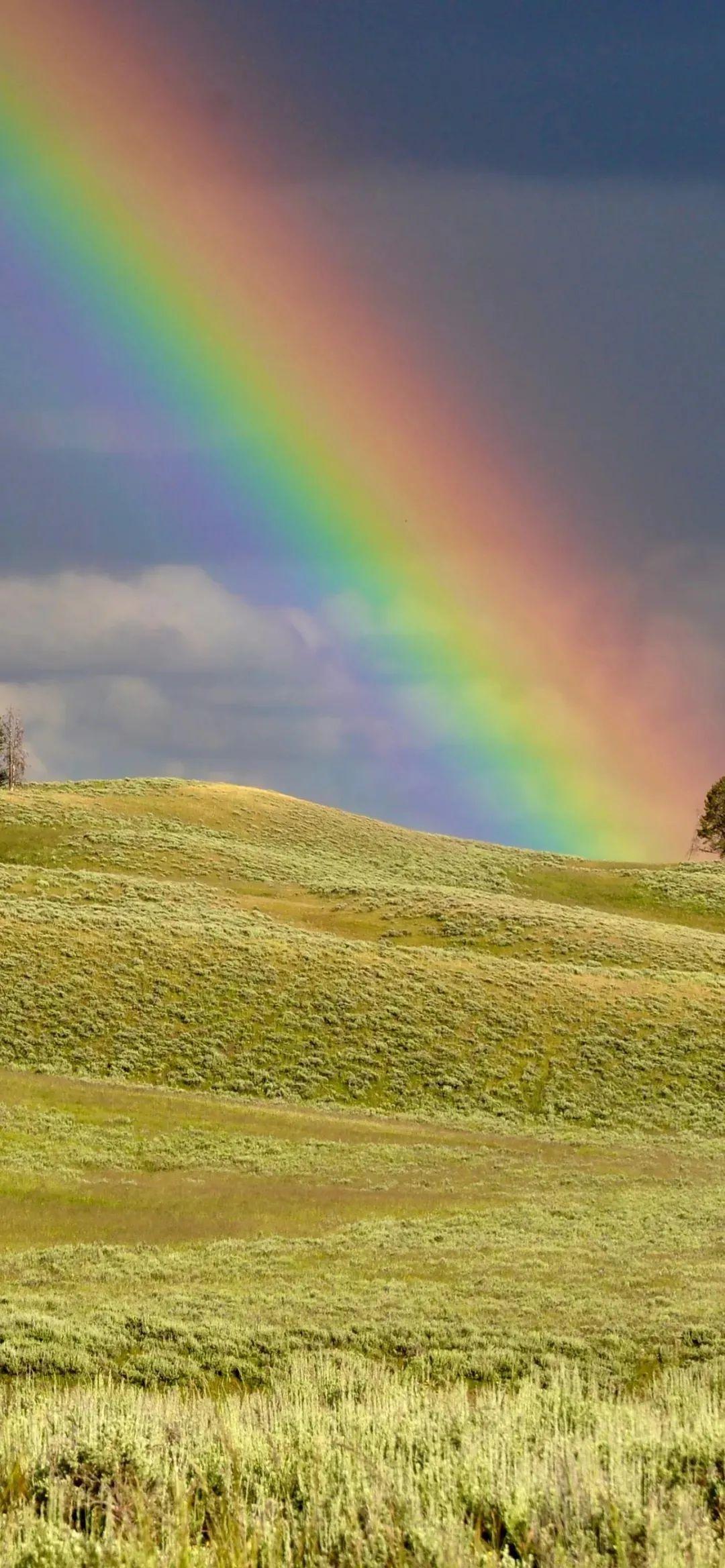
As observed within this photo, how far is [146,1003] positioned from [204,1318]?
2788cm

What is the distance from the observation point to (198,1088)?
3819cm

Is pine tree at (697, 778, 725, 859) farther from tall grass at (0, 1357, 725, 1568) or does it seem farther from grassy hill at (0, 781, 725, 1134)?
tall grass at (0, 1357, 725, 1568)

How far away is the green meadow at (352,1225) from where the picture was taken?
815cm

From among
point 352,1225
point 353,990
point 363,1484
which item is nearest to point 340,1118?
point 353,990

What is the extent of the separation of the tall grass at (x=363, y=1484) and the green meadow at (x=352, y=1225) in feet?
0.12

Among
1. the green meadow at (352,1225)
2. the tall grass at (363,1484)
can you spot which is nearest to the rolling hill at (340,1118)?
the green meadow at (352,1225)

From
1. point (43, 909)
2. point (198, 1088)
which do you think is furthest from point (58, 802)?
point (198, 1088)

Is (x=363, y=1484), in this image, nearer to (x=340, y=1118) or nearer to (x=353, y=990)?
(x=340, y=1118)

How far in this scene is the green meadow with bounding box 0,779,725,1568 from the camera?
8148 millimetres

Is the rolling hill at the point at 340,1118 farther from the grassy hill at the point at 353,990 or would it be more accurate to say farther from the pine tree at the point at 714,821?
the pine tree at the point at 714,821

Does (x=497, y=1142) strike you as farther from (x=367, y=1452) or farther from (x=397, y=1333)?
(x=367, y=1452)

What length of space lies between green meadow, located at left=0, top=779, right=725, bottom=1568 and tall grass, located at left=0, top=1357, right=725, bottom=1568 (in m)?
0.04

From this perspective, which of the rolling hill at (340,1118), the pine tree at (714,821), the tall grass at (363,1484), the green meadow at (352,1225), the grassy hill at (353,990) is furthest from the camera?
the pine tree at (714,821)

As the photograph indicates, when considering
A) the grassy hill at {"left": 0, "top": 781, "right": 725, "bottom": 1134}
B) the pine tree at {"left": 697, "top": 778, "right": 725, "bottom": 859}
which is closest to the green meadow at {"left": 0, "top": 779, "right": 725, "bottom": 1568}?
the grassy hill at {"left": 0, "top": 781, "right": 725, "bottom": 1134}
